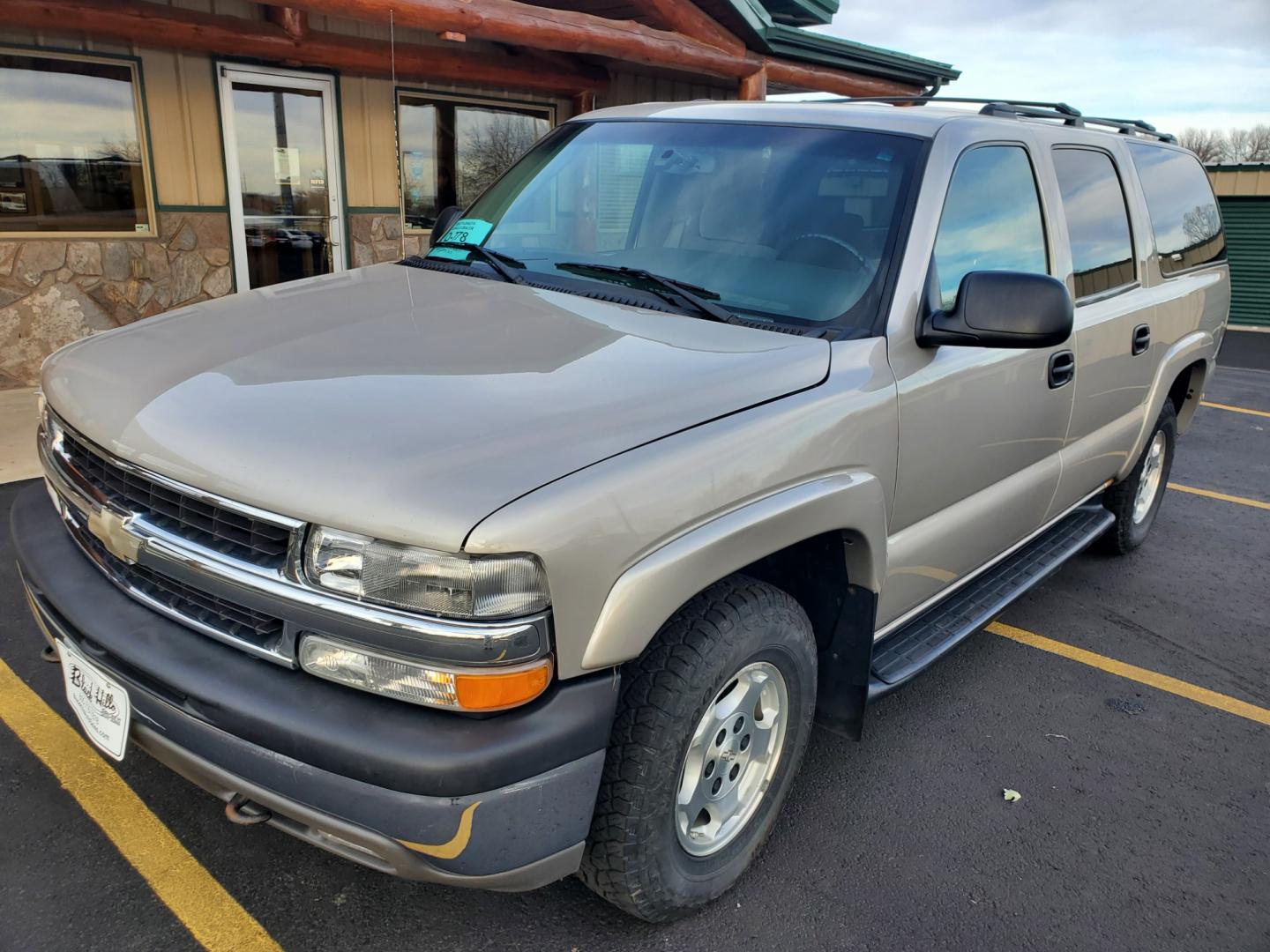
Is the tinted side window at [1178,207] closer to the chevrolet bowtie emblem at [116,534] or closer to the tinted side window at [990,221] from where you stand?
the tinted side window at [990,221]

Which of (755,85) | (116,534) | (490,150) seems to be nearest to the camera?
(116,534)

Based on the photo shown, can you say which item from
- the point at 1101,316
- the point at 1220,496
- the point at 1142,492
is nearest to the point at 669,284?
the point at 1101,316

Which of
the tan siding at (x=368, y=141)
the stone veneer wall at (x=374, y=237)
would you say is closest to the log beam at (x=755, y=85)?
the tan siding at (x=368, y=141)

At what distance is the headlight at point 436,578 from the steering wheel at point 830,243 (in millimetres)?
1451

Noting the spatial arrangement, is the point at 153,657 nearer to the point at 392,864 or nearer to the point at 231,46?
the point at 392,864

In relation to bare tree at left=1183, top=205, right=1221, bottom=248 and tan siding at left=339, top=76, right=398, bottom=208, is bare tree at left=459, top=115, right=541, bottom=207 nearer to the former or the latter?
tan siding at left=339, top=76, right=398, bottom=208

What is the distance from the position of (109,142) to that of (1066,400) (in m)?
7.56

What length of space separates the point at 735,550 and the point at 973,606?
5.35 ft

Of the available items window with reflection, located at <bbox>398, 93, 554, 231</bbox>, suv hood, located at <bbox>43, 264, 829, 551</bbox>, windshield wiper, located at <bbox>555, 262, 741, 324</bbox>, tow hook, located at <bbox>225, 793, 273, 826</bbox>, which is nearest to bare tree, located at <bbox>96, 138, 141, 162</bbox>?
window with reflection, located at <bbox>398, 93, 554, 231</bbox>

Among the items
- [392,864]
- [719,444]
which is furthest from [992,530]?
[392,864]

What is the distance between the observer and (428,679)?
1.76 m

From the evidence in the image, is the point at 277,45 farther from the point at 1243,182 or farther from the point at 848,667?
the point at 1243,182

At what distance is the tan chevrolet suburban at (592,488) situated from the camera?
1.76 metres

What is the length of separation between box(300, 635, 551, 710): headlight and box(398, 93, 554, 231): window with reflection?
8.32 meters
